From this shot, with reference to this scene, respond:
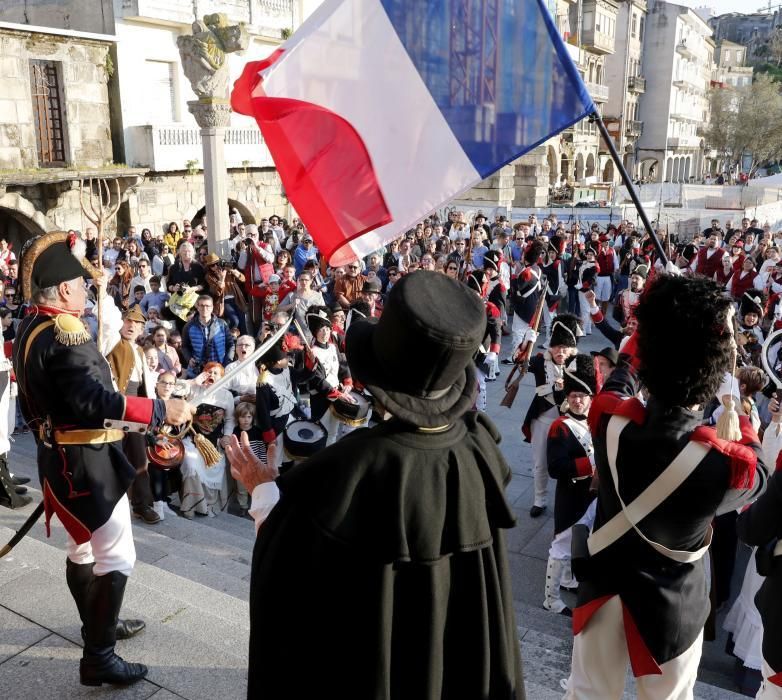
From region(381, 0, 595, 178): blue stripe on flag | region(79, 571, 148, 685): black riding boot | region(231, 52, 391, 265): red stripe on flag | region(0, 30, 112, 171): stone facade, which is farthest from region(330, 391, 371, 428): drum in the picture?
region(0, 30, 112, 171): stone facade

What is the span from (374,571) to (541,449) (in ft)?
14.6

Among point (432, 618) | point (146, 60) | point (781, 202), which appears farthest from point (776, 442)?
point (781, 202)

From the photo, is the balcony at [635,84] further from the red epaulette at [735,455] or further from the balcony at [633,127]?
the red epaulette at [735,455]

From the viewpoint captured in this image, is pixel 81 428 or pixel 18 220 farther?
pixel 18 220

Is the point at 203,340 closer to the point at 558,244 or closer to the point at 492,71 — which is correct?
the point at 492,71

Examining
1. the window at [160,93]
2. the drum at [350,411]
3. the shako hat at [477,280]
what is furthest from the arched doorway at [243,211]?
the drum at [350,411]

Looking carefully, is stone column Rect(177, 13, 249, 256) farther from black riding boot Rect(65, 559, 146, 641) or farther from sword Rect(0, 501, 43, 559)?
black riding boot Rect(65, 559, 146, 641)

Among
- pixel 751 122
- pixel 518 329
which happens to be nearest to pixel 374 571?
pixel 518 329

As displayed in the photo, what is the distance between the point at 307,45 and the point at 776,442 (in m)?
3.41

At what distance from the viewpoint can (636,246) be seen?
1473 cm

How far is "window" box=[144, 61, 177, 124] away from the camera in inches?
762

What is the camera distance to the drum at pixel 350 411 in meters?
7.06

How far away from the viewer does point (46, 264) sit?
304 cm

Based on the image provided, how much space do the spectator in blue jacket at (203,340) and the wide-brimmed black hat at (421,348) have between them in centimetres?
653
